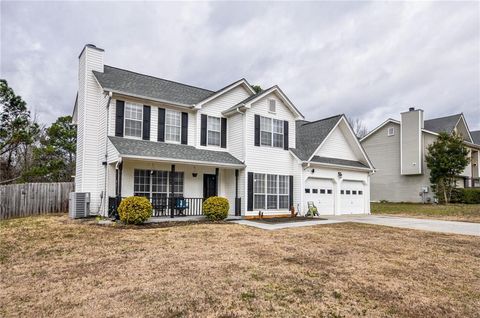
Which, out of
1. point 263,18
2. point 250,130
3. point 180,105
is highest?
point 263,18

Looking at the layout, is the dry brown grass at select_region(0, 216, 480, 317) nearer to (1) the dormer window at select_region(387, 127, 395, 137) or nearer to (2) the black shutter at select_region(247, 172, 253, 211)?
(2) the black shutter at select_region(247, 172, 253, 211)

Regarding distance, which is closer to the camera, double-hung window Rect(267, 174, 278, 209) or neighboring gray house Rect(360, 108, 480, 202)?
double-hung window Rect(267, 174, 278, 209)

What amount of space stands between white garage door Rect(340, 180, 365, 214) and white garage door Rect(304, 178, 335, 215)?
99 centimetres

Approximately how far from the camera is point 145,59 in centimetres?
2356

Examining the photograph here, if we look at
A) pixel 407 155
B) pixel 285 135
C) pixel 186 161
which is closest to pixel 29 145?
pixel 186 161

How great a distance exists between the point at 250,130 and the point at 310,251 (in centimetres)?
908

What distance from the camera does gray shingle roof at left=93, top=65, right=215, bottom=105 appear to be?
47.9 ft

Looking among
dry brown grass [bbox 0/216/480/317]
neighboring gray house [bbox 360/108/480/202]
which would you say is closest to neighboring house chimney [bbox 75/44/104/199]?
dry brown grass [bbox 0/216/480/317]

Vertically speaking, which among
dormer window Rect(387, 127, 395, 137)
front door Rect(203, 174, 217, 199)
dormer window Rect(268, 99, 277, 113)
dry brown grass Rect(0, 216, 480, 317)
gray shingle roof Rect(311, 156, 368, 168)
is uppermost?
dormer window Rect(387, 127, 395, 137)

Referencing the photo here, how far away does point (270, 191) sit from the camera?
54.7 ft

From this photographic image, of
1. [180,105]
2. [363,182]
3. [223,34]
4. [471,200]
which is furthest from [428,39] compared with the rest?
[180,105]

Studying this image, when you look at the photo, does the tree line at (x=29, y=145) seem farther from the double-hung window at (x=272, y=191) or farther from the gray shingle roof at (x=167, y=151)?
the double-hung window at (x=272, y=191)

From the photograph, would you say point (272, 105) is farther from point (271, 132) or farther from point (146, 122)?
point (146, 122)

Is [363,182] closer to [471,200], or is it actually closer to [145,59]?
[471,200]
